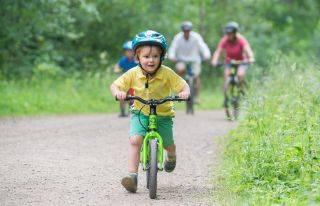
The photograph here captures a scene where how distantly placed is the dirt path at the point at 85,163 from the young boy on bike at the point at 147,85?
49cm

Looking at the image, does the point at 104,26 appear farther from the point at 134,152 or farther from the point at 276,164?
the point at 276,164

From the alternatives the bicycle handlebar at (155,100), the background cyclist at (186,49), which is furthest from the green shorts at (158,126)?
the background cyclist at (186,49)

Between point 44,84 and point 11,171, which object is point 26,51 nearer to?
point 44,84

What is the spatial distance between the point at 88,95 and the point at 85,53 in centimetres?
542

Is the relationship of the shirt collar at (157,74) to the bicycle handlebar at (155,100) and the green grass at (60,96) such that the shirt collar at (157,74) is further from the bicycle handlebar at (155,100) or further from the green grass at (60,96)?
the green grass at (60,96)

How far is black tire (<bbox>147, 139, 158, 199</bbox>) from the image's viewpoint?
692cm

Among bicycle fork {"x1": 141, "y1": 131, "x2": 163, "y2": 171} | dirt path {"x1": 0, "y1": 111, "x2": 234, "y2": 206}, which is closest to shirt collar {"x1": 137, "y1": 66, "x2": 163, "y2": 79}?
bicycle fork {"x1": 141, "y1": 131, "x2": 163, "y2": 171}

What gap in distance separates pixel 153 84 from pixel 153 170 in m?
0.96

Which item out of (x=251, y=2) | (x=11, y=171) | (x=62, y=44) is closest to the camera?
(x=11, y=171)

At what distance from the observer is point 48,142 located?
10.9 m

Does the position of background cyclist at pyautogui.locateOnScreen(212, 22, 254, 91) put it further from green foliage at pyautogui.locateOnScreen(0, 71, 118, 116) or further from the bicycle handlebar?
the bicycle handlebar

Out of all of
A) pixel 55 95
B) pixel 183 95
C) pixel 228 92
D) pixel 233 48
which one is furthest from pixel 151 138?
pixel 55 95

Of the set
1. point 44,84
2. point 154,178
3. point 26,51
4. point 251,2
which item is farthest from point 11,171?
point 251,2

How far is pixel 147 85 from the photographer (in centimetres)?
743
